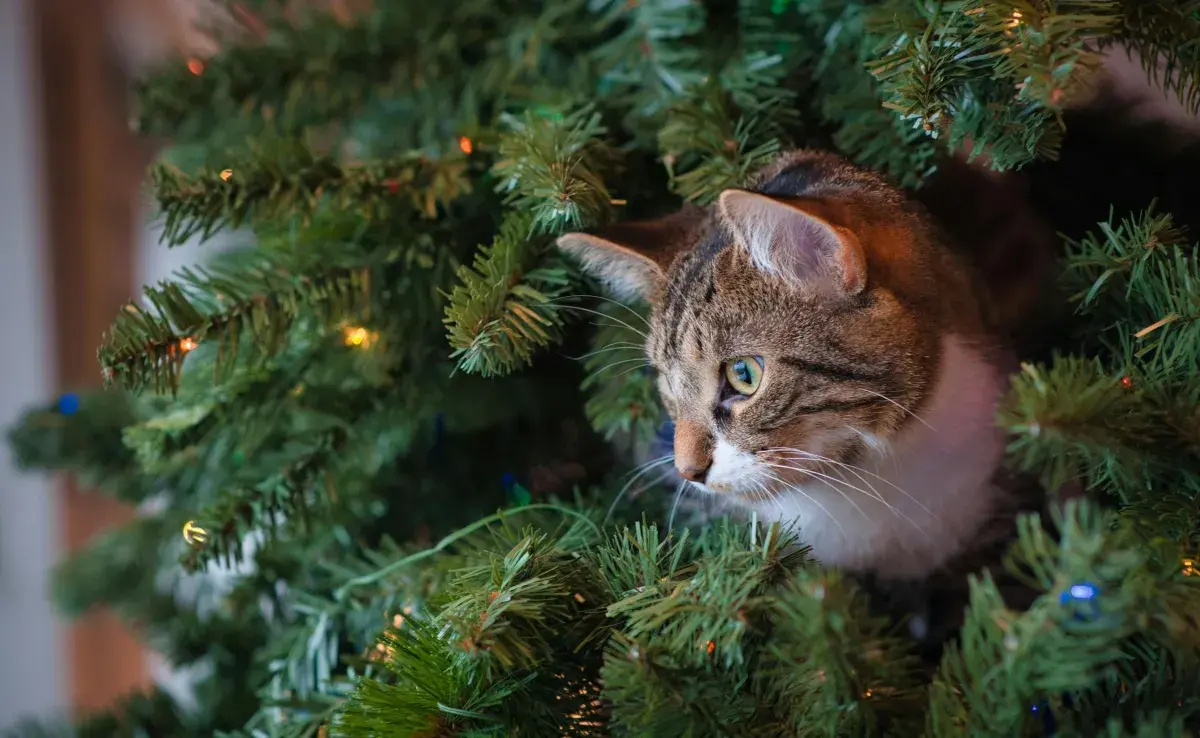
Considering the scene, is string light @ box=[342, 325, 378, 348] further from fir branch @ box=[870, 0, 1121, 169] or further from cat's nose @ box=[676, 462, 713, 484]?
fir branch @ box=[870, 0, 1121, 169]

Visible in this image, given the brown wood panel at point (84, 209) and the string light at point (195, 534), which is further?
the brown wood panel at point (84, 209)

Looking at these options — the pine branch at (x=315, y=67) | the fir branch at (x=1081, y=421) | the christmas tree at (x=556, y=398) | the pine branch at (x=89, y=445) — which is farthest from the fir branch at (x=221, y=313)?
the fir branch at (x=1081, y=421)

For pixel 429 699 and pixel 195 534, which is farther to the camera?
pixel 195 534

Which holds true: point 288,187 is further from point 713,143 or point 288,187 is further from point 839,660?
point 839,660

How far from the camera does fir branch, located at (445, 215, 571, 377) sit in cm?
49

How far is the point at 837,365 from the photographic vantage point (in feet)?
1.97

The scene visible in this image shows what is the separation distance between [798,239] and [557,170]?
6.8 inches

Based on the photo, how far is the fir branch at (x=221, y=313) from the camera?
1.71 ft

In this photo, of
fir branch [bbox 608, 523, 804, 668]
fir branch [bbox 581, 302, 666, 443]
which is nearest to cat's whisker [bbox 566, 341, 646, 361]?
fir branch [bbox 581, 302, 666, 443]

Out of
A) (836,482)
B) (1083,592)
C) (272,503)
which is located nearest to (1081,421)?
(1083,592)

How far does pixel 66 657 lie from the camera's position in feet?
4.43

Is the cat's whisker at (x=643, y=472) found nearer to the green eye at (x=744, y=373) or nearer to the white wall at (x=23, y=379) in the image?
the green eye at (x=744, y=373)

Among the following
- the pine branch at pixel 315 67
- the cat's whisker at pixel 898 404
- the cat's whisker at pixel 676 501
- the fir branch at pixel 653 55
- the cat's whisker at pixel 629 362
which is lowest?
the cat's whisker at pixel 676 501

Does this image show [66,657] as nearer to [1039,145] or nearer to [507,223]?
[507,223]
